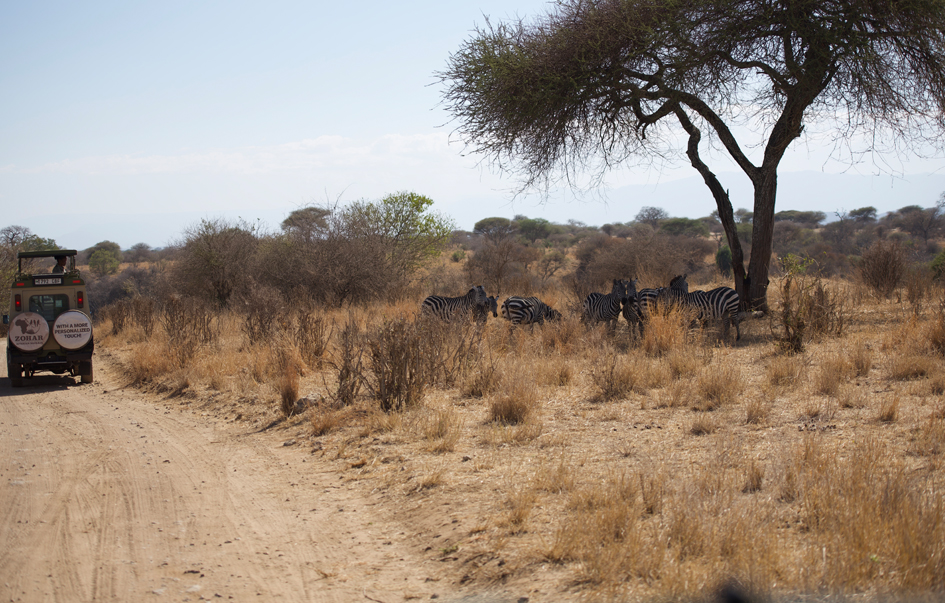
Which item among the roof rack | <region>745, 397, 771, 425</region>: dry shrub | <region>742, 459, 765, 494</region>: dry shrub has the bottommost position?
<region>742, 459, 765, 494</region>: dry shrub

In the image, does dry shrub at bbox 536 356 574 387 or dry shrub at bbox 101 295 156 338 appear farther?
dry shrub at bbox 101 295 156 338

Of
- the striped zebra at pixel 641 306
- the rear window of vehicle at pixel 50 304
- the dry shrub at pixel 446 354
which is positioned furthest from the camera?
the striped zebra at pixel 641 306

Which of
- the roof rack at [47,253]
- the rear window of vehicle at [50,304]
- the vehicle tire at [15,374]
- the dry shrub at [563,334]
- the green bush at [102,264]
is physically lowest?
the vehicle tire at [15,374]

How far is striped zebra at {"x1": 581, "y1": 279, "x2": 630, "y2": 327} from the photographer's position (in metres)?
11.7

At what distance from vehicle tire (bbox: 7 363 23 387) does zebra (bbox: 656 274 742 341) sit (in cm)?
1124

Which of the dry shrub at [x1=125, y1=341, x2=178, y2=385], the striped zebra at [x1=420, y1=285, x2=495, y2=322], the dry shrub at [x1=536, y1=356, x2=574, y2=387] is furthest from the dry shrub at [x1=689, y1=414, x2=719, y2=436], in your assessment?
the dry shrub at [x1=125, y1=341, x2=178, y2=385]

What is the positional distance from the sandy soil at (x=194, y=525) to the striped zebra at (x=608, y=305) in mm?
6971

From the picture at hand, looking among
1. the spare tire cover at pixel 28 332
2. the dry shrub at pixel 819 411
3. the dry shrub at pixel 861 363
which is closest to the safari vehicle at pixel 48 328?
the spare tire cover at pixel 28 332

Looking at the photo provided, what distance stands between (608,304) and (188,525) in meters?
8.85

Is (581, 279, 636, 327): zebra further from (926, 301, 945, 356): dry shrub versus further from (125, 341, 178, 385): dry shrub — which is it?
(125, 341, 178, 385): dry shrub

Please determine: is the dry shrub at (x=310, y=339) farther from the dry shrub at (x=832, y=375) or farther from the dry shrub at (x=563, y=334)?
the dry shrub at (x=832, y=375)

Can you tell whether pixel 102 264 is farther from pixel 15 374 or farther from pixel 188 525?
pixel 188 525

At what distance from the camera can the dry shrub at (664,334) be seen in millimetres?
9312

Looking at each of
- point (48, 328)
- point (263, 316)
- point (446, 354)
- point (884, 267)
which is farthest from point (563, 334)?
point (884, 267)
